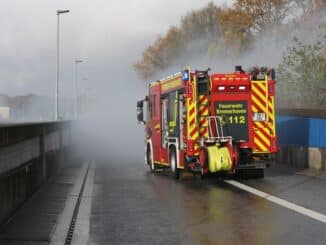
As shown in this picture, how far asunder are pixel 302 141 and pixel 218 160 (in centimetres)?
448

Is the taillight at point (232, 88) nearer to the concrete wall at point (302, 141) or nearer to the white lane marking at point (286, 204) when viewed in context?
the white lane marking at point (286, 204)

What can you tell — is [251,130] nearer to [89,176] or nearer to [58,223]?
[89,176]

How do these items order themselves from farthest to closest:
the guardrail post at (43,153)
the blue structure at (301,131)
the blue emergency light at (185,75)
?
the blue structure at (301,131), the blue emergency light at (185,75), the guardrail post at (43,153)

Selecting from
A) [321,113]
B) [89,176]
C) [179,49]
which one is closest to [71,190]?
[89,176]

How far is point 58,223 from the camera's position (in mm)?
9578

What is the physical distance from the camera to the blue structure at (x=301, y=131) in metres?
17.5

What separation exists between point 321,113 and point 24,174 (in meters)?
9.34

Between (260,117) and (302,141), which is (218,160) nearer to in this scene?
(260,117)

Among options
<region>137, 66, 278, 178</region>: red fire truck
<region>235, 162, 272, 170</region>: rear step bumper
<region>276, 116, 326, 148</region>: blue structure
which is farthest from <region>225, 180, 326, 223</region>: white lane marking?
<region>276, 116, 326, 148</region>: blue structure

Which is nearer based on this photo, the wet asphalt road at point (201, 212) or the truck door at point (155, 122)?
the wet asphalt road at point (201, 212)

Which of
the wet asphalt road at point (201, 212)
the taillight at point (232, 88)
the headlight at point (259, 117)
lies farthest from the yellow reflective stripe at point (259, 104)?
the wet asphalt road at point (201, 212)

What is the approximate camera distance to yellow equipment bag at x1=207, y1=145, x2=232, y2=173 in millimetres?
15125

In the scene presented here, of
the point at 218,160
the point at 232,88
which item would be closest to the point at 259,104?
the point at 232,88

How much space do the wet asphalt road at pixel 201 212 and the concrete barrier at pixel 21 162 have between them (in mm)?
1330
